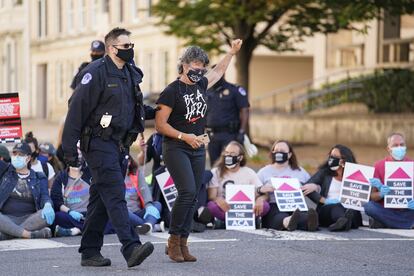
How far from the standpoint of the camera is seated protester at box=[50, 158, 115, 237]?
42.3 feet

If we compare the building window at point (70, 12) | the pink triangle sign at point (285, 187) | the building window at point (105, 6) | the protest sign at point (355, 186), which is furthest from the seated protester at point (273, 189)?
the building window at point (70, 12)

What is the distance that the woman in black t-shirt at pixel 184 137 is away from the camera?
34.3 ft

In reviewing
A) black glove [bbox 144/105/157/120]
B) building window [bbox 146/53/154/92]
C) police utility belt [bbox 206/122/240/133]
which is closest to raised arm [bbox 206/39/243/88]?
black glove [bbox 144/105/157/120]

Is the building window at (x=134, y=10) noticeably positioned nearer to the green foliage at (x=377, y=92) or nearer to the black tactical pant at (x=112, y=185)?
the green foliage at (x=377, y=92)

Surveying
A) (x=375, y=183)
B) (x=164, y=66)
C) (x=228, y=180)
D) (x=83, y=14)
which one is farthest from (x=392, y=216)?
(x=83, y=14)

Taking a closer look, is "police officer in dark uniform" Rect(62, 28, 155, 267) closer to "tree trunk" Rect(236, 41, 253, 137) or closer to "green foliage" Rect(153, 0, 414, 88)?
"green foliage" Rect(153, 0, 414, 88)

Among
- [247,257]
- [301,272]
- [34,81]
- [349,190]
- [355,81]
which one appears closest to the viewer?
[301,272]

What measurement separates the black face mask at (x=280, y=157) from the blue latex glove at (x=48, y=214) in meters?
2.77

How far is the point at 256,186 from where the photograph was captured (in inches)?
541

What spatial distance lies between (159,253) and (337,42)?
27344 mm

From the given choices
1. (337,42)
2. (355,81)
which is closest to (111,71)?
(355,81)

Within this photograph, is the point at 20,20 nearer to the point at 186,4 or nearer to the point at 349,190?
the point at 186,4

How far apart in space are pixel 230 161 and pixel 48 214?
7.37 feet

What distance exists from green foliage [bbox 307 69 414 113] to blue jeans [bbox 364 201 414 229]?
15659 millimetres
